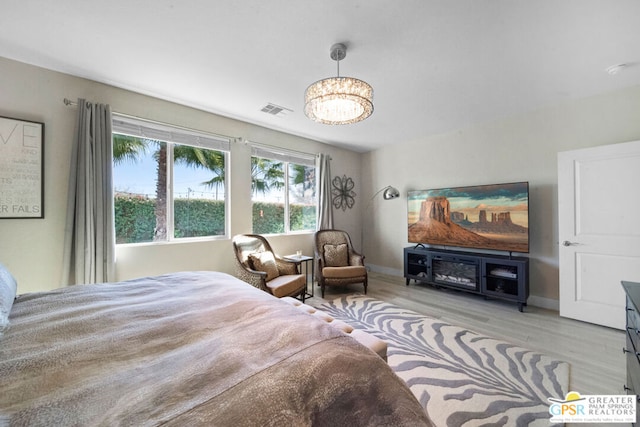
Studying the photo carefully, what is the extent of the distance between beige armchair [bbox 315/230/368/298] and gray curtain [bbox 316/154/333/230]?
25 centimetres

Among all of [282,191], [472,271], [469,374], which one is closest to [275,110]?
[282,191]

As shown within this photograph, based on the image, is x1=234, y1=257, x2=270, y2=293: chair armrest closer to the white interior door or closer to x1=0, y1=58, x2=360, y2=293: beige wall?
x1=0, y1=58, x2=360, y2=293: beige wall

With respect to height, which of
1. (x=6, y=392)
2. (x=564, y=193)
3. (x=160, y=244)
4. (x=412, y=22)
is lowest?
(x=6, y=392)

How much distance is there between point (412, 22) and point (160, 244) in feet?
10.8

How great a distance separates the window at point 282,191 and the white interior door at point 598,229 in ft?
11.4

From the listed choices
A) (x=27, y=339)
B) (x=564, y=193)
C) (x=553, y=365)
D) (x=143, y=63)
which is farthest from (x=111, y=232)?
(x=564, y=193)

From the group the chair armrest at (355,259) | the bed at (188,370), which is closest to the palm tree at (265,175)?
the chair armrest at (355,259)

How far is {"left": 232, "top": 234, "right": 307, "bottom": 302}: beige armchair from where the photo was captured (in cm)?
299

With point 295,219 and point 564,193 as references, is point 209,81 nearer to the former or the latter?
point 295,219

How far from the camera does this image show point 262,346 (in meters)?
1.00

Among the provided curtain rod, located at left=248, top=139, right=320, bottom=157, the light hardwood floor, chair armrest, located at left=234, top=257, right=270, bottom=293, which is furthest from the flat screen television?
chair armrest, located at left=234, top=257, right=270, bottom=293

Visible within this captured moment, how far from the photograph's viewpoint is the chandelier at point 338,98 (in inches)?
72.5

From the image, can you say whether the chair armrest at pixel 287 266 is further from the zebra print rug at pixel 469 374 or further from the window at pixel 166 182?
the zebra print rug at pixel 469 374

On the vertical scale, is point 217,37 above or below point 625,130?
above
